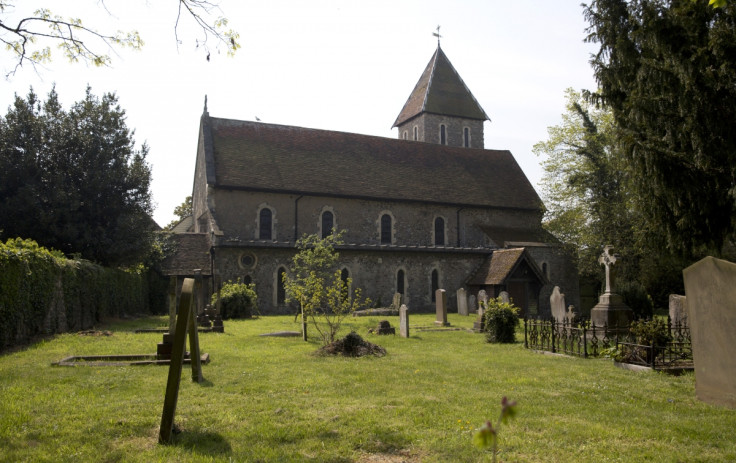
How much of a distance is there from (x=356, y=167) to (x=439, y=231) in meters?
6.13

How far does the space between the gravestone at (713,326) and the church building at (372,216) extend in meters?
18.1

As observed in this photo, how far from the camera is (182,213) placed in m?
44.6

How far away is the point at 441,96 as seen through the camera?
4162cm

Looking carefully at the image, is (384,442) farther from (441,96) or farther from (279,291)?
(441,96)

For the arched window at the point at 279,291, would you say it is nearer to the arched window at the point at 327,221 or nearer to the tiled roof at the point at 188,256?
the tiled roof at the point at 188,256

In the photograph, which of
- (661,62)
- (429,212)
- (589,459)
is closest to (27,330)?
(589,459)

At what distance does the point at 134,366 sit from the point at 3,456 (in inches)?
183

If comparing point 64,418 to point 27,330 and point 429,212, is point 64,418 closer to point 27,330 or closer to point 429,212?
point 27,330

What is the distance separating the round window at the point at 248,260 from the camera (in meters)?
24.4

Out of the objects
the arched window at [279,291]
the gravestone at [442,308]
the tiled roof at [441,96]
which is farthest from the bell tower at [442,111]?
the gravestone at [442,308]

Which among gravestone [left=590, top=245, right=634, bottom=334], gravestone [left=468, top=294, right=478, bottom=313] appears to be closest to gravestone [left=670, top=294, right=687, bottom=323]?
gravestone [left=590, top=245, right=634, bottom=334]

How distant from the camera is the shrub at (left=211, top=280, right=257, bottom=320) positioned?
2122 centimetres

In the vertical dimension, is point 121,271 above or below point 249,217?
below

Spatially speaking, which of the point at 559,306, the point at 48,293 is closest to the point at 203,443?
the point at 48,293
